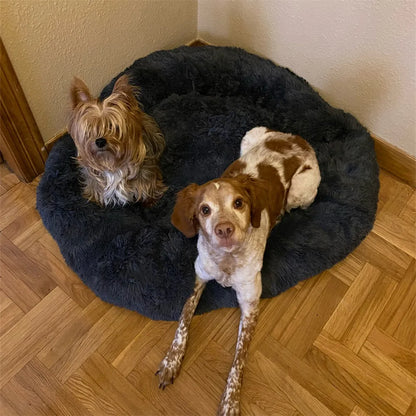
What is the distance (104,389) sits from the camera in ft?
7.18

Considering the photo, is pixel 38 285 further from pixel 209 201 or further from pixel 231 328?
pixel 209 201

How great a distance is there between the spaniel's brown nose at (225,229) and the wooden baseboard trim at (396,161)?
6.27 feet

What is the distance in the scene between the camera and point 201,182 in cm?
289

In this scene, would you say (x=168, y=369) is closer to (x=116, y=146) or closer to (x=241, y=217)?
(x=241, y=217)

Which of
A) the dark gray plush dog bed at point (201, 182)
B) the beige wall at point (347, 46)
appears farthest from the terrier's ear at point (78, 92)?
the beige wall at point (347, 46)

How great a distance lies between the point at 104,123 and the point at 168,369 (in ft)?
4.51

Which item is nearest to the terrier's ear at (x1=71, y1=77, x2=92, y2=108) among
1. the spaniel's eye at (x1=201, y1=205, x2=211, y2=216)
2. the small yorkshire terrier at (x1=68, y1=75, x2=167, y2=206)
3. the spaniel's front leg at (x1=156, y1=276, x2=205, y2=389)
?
the small yorkshire terrier at (x1=68, y1=75, x2=167, y2=206)

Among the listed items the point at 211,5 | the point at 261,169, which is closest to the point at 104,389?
the point at 261,169

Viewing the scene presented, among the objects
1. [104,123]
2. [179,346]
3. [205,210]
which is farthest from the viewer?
[179,346]

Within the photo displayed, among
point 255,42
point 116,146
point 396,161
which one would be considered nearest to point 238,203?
point 116,146

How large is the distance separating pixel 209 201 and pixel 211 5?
7.50 feet

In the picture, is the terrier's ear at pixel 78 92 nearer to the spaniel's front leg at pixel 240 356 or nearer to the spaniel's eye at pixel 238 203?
the spaniel's eye at pixel 238 203

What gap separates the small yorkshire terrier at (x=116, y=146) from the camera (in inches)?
83.0

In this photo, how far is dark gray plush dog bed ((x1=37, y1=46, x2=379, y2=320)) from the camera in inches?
93.6
